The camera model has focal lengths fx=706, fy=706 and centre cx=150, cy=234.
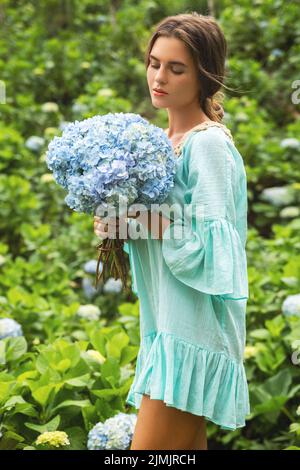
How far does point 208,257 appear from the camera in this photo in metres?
1.78

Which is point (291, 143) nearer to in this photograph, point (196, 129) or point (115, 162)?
point (196, 129)

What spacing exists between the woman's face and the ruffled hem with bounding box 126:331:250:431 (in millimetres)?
636

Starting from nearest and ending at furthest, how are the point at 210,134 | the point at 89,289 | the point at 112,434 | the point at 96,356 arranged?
the point at 210,134 → the point at 112,434 → the point at 96,356 → the point at 89,289

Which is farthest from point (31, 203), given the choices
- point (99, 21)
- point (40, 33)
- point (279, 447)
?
point (99, 21)

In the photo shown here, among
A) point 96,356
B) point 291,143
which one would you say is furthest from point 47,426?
point 291,143

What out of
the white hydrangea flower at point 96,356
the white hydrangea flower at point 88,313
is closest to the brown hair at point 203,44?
the white hydrangea flower at point 96,356

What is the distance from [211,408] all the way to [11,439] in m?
0.83

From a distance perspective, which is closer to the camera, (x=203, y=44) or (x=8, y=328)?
(x=203, y=44)

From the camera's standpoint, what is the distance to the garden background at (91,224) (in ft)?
8.52

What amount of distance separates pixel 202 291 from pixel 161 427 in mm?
361

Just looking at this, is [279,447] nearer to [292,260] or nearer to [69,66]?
[292,260]

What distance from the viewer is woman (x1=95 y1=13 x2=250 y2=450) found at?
1781mm

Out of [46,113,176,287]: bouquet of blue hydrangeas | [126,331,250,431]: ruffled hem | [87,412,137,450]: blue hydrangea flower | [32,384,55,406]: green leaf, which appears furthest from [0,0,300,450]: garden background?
[46,113,176,287]: bouquet of blue hydrangeas

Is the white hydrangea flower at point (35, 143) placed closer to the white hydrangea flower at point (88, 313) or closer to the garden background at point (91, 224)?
the garden background at point (91, 224)
